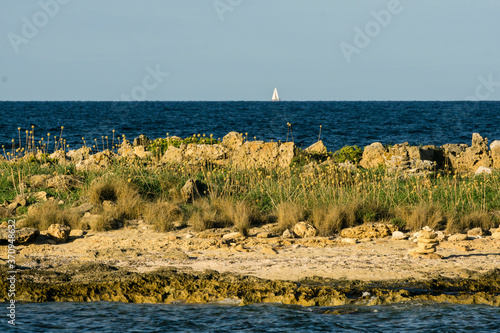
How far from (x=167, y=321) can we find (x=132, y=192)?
5404 mm

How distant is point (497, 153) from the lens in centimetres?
1518

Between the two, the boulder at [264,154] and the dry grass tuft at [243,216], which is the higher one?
the boulder at [264,154]

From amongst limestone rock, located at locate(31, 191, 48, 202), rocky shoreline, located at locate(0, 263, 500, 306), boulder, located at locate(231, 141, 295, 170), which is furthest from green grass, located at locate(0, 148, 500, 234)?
rocky shoreline, located at locate(0, 263, 500, 306)

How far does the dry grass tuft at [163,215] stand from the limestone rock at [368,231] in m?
2.95

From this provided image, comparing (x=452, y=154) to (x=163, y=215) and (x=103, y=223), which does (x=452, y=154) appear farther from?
(x=103, y=223)

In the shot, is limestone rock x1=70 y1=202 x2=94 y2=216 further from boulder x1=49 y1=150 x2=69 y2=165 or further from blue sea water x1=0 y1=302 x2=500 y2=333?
blue sea water x1=0 y1=302 x2=500 y2=333

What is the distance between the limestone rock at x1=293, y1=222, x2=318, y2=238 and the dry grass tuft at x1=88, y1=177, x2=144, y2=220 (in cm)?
305

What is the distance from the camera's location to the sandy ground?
24.3 ft

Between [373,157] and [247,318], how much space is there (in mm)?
9801

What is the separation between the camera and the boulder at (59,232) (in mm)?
9047

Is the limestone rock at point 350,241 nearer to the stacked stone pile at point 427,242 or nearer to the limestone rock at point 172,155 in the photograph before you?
the stacked stone pile at point 427,242

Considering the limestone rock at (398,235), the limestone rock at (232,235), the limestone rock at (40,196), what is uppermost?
the limestone rock at (40,196)

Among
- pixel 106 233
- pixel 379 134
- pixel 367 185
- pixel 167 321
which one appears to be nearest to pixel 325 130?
pixel 379 134

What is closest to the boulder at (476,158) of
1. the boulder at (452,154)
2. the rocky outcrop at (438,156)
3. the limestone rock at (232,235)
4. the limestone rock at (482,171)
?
the rocky outcrop at (438,156)
